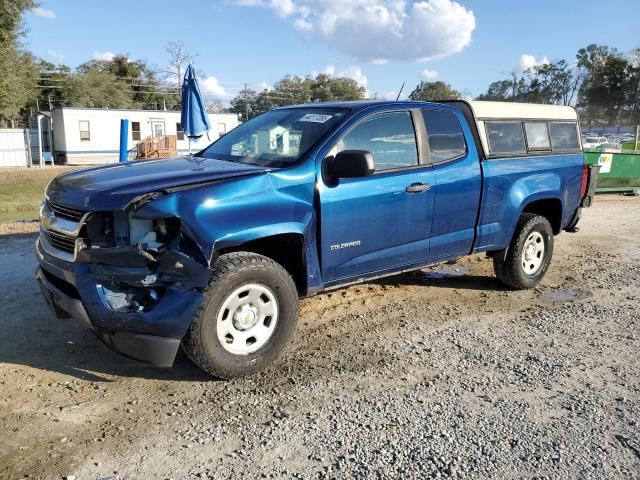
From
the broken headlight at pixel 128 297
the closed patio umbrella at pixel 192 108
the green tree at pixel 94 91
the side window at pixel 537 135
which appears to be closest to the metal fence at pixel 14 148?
the closed patio umbrella at pixel 192 108

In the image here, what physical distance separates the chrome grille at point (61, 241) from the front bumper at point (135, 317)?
147mm

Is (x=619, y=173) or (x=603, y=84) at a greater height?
(x=603, y=84)

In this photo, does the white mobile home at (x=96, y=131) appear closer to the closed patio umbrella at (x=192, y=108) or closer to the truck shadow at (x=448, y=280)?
the closed patio umbrella at (x=192, y=108)

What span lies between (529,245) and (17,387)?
4.84m

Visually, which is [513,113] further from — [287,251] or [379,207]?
[287,251]

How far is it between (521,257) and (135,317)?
402cm

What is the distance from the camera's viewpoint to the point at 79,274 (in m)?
3.28

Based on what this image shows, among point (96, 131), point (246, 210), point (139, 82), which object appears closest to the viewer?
point (246, 210)

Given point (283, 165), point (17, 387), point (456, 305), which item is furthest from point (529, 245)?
point (17, 387)

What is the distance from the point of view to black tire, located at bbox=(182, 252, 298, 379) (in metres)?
3.33

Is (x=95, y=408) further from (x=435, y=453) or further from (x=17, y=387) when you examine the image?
(x=435, y=453)

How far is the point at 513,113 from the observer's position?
5543 millimetres

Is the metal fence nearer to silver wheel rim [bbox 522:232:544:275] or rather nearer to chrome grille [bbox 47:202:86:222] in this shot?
chrome grille [bbox 47:202:86:222]

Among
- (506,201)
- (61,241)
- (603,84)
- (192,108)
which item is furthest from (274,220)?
(603,84)
